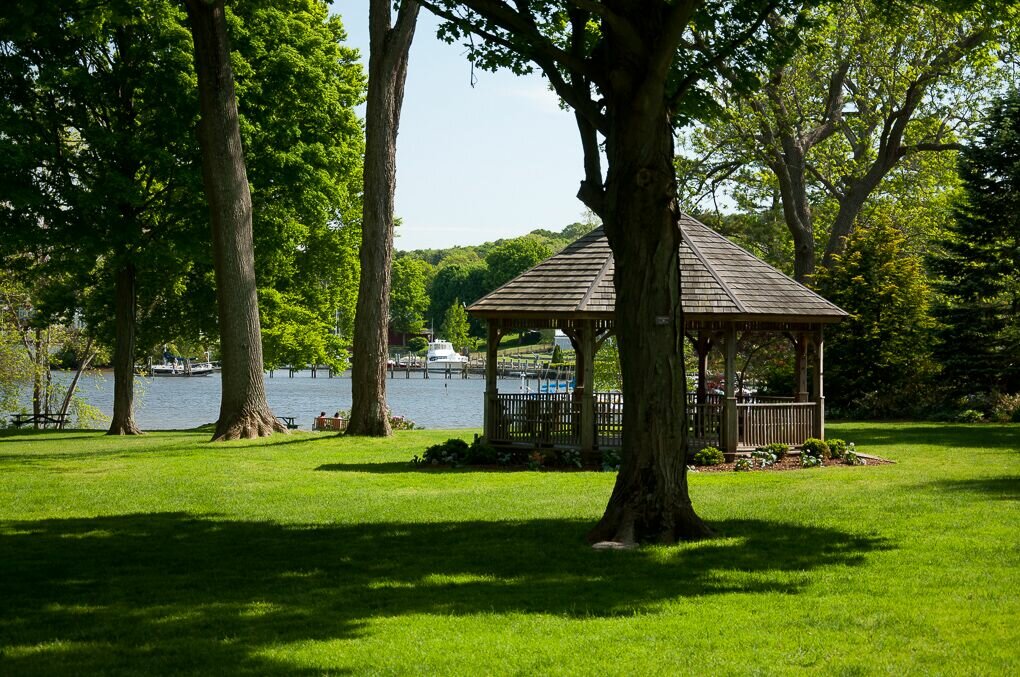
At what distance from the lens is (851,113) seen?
43.6 m

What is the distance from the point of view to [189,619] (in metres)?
8.73

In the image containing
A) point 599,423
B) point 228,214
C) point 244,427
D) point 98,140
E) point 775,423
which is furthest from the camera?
point 98,140

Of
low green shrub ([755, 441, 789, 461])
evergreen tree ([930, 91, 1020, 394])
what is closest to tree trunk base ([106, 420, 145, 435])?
low green shrub ([755, 441, 789, 461])

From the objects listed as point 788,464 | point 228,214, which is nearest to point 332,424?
point 228,214

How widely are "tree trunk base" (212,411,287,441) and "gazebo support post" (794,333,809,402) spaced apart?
12256mm

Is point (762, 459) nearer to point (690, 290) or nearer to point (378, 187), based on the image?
point (690, 290)

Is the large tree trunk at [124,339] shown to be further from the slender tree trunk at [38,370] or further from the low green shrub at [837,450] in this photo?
the low green shrub at [837,450]

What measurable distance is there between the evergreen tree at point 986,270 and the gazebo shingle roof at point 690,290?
11.4 m

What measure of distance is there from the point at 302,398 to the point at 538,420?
75.6m

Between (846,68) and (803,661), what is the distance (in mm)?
35152

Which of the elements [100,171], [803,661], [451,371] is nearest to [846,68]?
[100,171]

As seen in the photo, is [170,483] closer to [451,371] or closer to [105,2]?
[105,2]

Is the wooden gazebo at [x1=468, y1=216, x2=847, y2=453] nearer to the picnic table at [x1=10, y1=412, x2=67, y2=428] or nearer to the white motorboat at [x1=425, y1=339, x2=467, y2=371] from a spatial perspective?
the picnic table at [x1=10, y1=412, x2=67, y2=428]

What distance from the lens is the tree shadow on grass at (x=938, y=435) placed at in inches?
1012
